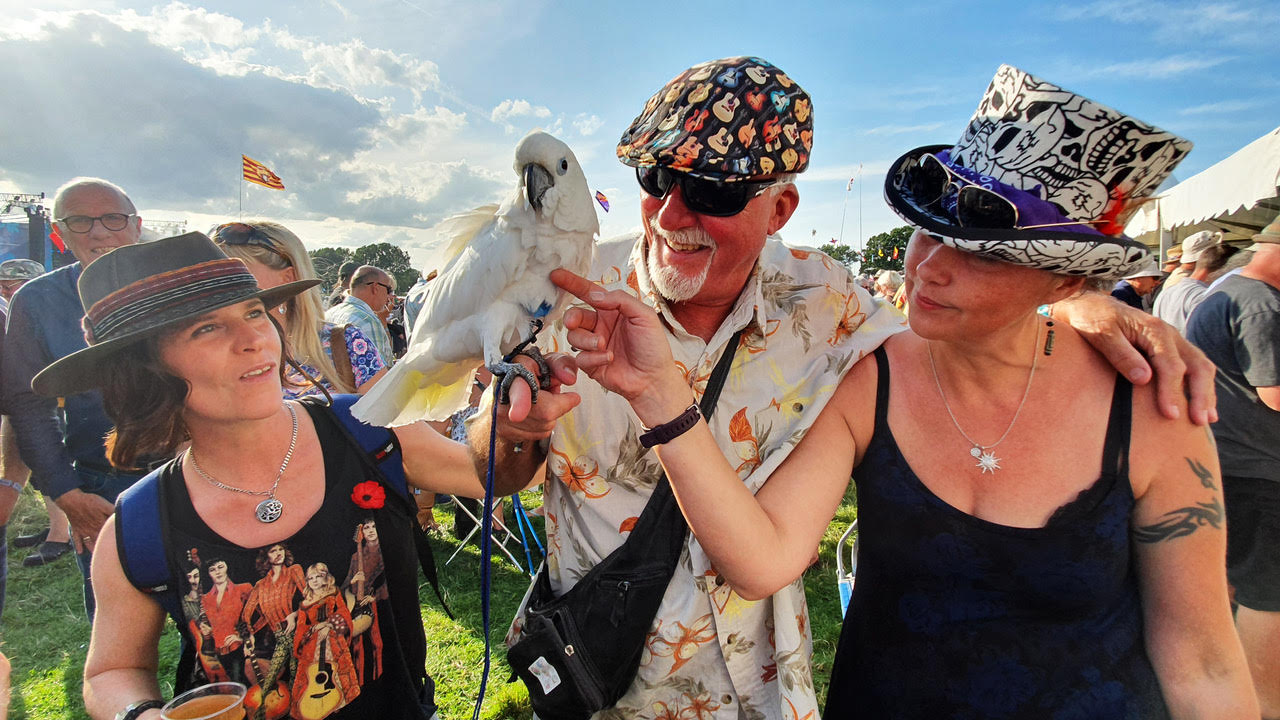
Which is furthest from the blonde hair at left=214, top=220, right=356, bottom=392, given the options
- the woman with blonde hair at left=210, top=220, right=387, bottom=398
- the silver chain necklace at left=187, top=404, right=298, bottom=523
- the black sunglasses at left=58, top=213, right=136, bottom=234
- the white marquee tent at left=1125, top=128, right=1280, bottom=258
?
the white marquee tent at left=1125, top=128, right=1280, bottom=258

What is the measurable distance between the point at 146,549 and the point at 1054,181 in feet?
6.95

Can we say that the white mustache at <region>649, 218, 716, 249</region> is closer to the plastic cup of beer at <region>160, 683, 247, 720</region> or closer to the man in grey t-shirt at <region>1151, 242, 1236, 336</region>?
the plastic cup of beer at <region>160, 683, 247, 720</region>

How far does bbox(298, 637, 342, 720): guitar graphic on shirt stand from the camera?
1393 mm

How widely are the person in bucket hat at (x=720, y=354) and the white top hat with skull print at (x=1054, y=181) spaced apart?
1.40 feet

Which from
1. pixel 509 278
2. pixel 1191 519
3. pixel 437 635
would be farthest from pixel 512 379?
pixel 437 635

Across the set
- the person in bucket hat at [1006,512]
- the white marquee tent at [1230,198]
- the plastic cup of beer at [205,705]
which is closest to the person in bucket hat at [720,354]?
the person in bucket hat at [1006,512]

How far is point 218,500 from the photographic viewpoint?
55.9 inches

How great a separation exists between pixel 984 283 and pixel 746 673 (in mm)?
1093

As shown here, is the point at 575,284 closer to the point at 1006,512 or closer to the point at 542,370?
the point at 542,370

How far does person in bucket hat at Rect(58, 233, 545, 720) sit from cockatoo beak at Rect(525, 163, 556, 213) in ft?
2.28

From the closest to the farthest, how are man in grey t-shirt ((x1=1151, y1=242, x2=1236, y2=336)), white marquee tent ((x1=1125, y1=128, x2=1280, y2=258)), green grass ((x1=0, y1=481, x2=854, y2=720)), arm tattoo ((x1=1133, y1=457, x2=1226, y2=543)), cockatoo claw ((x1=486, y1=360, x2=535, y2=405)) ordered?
arm tattoo ((x1=1133, y1=457, x2=1226, y2=543)), cockatoo claw ((x1=486, y1=360, x2=535, y2=405)), green grass ((x1=0, y1=481, x2=854, y2=720)), man in grey t-shirt ((x1=1151, y1=242, x2=1236, y2=336)), white marquee tent ((x1=1125, y1=128, x2=1280, y2=258))

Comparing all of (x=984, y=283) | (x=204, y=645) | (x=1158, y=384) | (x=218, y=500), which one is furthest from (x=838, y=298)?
(x=204, y=645)

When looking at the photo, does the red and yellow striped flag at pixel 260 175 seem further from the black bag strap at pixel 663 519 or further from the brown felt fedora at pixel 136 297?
the black bag strap at pixel 663 519

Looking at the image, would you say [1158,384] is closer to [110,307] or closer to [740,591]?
[740,591]
